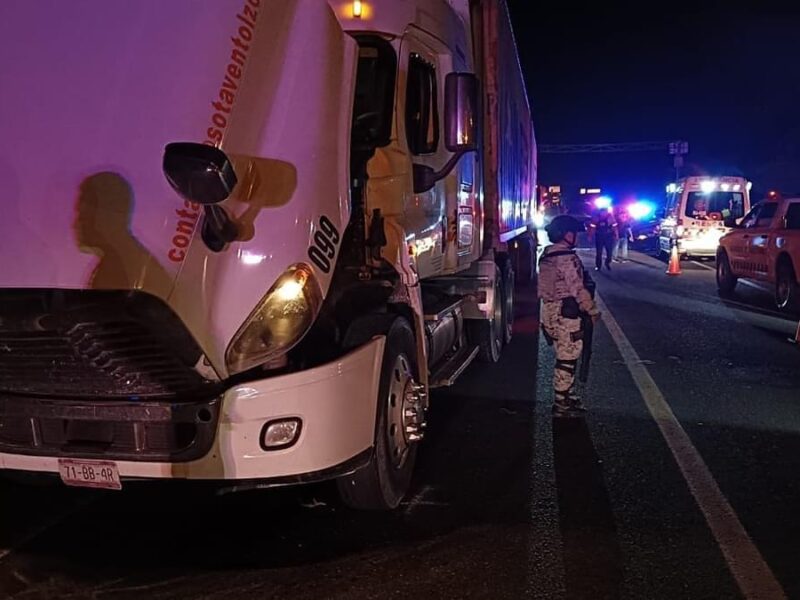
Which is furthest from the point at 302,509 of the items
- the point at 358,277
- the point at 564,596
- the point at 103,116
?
the point at 103,116

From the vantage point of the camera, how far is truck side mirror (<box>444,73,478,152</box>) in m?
4.81

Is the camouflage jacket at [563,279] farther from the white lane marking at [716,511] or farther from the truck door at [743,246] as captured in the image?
the truck door at [743,246]

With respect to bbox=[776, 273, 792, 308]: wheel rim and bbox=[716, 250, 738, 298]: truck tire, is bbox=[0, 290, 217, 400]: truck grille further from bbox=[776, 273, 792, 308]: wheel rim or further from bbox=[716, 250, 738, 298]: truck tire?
bbox=[716, 250, 738, 298]: truck tire

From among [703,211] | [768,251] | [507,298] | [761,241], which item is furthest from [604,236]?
[507,298]

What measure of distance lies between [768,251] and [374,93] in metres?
10.6

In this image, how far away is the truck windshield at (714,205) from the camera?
2169 cm

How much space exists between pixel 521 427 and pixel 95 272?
3837 mm

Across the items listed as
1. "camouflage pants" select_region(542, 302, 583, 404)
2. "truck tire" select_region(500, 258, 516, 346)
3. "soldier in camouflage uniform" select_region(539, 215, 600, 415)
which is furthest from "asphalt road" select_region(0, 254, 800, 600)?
"truck tire" select_region(500, 258, 516, 346)

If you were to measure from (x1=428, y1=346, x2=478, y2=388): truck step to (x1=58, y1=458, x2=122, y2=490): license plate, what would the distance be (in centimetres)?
232

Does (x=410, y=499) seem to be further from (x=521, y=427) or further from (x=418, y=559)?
(x=521, y=427)

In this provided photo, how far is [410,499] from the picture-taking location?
4809 mm

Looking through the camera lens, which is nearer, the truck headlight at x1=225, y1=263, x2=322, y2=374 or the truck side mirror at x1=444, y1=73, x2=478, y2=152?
the truck headlight at x1=225, y1=263, x2=322, y2=374

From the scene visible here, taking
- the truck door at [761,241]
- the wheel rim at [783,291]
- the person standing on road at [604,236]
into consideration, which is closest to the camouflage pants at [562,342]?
the wheel rim at [783,291]

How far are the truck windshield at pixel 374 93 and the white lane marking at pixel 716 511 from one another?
2768mm
